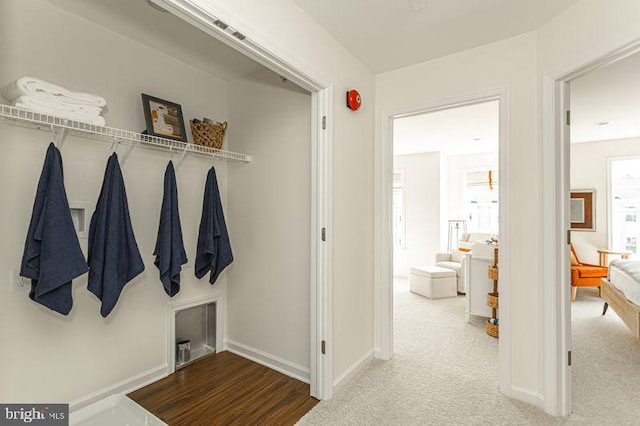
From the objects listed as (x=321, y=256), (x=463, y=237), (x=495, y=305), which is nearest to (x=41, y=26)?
(x=321, y=256)

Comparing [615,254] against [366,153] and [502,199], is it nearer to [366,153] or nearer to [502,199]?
[502,199]

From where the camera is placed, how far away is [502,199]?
229cm

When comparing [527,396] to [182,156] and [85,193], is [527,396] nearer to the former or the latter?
[182,156]

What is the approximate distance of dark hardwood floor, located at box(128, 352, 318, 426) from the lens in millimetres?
2033

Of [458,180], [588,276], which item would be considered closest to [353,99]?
[588,276]

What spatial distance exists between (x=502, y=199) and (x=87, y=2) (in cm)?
292

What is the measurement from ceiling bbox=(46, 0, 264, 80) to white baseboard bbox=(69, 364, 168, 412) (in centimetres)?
241

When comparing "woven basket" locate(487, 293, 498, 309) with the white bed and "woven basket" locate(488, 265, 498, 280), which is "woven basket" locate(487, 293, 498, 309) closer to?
"woven basket" locate(488, 265, 498, 280)

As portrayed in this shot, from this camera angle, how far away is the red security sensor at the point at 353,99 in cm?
243

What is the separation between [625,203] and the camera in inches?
213

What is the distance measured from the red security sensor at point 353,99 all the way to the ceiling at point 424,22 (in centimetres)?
32

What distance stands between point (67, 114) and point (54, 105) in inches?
2.6

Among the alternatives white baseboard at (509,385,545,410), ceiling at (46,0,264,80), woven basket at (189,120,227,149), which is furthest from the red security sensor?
white baseboard at (509,385,545,410)

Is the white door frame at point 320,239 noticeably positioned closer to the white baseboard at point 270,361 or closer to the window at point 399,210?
the white baseboard at point 270,361
